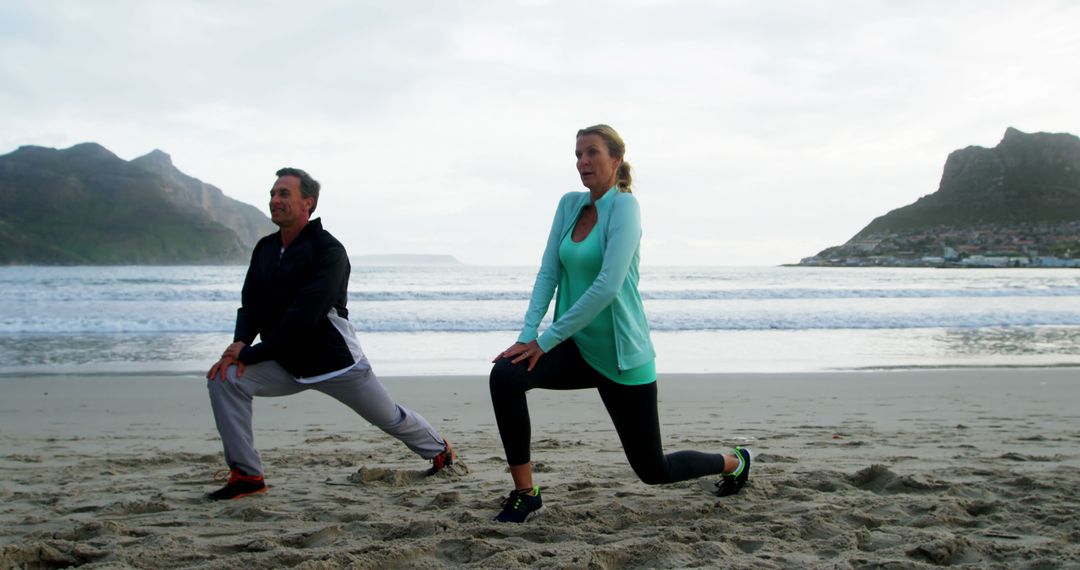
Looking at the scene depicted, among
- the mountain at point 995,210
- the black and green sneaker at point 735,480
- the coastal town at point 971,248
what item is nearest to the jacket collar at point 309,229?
the black and green sneaker at point 735,480

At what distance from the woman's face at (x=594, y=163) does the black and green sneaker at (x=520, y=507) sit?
4.60 feet

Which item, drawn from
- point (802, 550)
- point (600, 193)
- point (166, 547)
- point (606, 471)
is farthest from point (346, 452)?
point (802, 550)

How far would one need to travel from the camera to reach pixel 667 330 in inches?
656

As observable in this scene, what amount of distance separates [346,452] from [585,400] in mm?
3069

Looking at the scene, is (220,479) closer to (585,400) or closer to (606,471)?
(606,471)

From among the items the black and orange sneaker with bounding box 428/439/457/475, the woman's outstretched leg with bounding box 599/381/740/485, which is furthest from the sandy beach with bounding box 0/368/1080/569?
the woman's outstretched leg with bounding box 599/381/740/485

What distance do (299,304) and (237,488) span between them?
1018 mm

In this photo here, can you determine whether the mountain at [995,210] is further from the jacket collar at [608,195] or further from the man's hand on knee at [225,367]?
the man's hand on knee at [225,367]

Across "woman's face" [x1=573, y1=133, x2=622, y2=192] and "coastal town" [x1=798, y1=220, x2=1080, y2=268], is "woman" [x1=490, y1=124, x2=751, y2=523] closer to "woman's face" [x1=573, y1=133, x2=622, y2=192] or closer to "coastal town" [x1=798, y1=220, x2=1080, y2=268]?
"woman's face" [x1=573, y1=133, x2=622, y2=192]

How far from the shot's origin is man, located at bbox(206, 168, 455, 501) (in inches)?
155

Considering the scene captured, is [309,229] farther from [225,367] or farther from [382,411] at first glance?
[382,411]

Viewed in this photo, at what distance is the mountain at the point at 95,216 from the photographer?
259ft

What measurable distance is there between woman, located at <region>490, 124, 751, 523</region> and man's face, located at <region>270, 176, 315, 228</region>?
1431 mm

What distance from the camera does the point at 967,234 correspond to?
76.8 m
